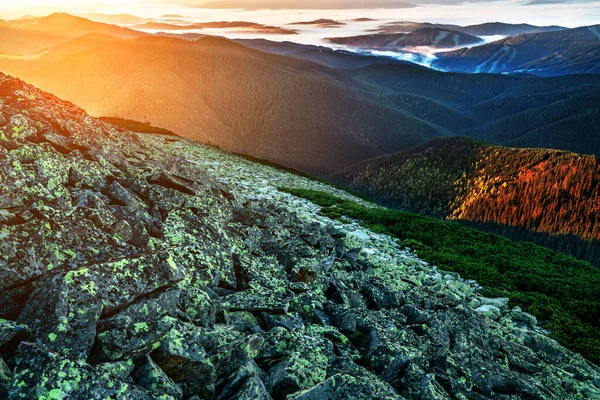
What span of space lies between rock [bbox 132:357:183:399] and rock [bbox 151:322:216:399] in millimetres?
200

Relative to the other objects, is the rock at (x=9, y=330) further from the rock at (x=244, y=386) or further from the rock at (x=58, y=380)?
the rock at (x=244, y=386)

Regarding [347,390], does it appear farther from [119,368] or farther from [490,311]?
[490,311]

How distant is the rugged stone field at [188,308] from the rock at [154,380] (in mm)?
23

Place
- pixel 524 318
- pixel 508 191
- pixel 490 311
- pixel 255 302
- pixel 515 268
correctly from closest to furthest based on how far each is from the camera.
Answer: pixel 255 302
pixel 490 311
pixel 524 318
pixel 515 268
pixel 508 191

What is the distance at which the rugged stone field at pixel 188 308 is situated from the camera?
691 cm

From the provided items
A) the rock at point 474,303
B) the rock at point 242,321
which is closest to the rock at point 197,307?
the rock at point 242,321

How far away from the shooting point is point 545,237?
112375mm

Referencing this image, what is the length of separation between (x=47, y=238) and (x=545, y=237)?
418ft

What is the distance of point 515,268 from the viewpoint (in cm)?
2991

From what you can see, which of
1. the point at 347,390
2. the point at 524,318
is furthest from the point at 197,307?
the point at 524,318

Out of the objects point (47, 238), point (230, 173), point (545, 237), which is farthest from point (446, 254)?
point (545, 237)

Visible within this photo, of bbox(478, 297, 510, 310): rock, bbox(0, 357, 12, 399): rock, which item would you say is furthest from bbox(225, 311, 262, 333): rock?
bbox(478, 297, 510, 310): rock

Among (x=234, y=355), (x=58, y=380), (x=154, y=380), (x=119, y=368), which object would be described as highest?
(x=58, y=380)

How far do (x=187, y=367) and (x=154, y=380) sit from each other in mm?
648
